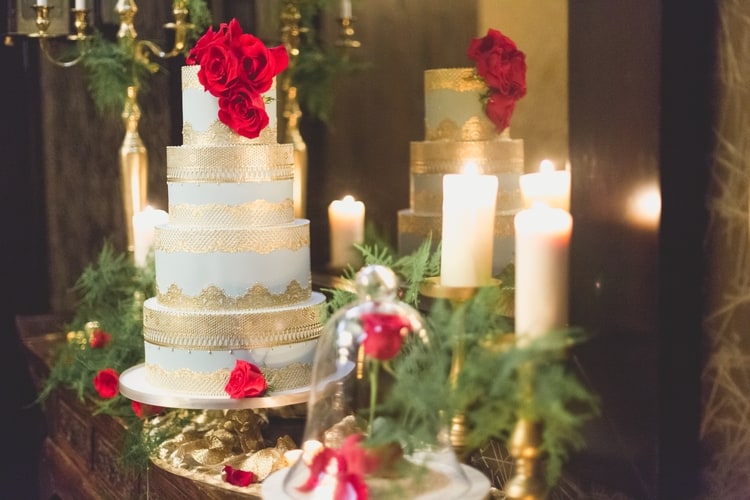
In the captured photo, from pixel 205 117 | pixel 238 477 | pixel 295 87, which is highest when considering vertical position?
pixel 295 87

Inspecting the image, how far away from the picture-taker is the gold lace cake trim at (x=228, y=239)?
1870mm

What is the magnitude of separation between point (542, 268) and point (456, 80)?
895 millimetres

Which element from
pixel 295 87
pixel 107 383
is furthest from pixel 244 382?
pixel 295 87

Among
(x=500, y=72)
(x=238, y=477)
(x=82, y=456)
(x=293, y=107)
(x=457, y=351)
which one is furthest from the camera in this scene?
(x=293, y=107)

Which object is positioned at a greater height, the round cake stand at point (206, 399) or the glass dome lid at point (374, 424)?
the glass dome lid at point (374, 424)

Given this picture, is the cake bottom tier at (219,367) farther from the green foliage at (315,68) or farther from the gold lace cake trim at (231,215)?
the green foliage at (315,68)

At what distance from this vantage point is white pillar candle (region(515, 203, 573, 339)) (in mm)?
1247

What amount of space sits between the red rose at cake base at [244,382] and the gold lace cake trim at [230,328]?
7cm

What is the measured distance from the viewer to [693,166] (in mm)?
1469

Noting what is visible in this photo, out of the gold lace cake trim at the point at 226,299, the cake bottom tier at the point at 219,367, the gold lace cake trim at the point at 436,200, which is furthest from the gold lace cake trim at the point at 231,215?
the gold lace cake trim at the point at 436,200

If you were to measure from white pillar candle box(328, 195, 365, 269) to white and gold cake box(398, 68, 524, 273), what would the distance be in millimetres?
194

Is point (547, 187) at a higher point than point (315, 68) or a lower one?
lower

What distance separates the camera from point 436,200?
7.00 feet

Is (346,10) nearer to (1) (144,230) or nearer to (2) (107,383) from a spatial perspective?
(1) (144,230)
